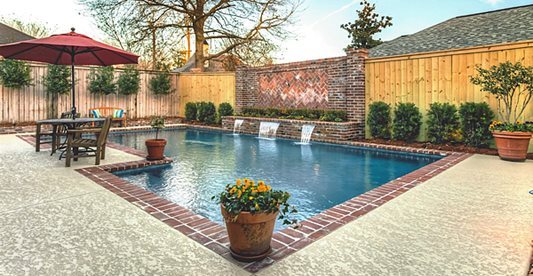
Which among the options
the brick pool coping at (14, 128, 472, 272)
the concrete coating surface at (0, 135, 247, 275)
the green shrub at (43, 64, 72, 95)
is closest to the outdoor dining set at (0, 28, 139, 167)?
the brick pool coping at (14, 128, 472, 272)

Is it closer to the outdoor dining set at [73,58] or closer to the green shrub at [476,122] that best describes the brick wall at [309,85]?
the green shrub at [476,122]

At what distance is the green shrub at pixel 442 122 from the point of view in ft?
24.1

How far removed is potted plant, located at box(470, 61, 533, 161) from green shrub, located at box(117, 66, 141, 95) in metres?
11.3

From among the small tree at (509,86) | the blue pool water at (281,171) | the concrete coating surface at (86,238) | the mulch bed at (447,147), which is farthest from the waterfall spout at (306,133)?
the concrete coating surface at (86,238)

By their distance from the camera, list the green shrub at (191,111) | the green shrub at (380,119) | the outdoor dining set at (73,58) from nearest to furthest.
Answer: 1. the outdoor dining set at (73,58)
2. the green shrub at (380,119)
3. the green shrub at (191,111)

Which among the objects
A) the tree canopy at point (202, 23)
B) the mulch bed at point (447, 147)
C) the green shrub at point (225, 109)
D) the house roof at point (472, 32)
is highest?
the tree canopy at point (202, 23)

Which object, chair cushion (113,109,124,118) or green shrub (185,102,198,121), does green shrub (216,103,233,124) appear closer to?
green shrub (185,102,198,121)

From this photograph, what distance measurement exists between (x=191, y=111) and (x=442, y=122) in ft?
33.0

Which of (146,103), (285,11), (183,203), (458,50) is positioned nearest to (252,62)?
(285,11)

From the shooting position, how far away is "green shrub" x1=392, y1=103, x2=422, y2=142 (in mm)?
7984

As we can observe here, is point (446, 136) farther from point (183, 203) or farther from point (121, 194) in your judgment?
point (121, 194)

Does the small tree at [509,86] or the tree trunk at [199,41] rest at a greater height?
the tree trunk at [199,41]

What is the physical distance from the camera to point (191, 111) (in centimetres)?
1448

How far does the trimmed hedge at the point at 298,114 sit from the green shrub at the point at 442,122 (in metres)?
2.39
